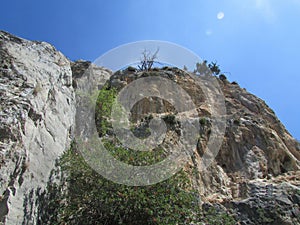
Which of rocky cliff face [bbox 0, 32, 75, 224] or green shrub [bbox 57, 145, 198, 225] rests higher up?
rocky cliff face [bbox 0, 32, 75, 224]

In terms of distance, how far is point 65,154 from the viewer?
29.1 ft

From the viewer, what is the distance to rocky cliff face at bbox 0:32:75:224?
6547 mm

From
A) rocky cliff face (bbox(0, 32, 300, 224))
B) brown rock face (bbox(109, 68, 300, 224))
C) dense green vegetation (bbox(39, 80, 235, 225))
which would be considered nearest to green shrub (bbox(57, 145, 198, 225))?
dense green vegetation (bbox(39, 80, 235, 225))

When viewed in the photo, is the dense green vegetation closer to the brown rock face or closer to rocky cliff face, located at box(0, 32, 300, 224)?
rocky cliff face, located at box(0, 32, 300, 224)

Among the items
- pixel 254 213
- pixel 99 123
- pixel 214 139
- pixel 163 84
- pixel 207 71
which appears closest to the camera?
pixel 254 213

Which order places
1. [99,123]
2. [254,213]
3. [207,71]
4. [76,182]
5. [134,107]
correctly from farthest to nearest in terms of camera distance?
[207,71] → [134,107] → [99,123] → [254,213] → [76,182]

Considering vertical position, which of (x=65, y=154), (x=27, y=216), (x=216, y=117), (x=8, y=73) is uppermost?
(x=216, y=117)

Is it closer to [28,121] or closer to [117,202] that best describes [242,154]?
[117,202]

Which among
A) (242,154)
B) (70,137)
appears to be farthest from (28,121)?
(242,154)

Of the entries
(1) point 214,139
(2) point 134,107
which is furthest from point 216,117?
(2) point 134,107

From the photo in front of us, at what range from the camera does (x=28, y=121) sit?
750 cm

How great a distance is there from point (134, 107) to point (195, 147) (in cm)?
431

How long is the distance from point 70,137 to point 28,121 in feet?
9.77

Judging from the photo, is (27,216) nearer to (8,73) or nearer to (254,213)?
(8,73)
